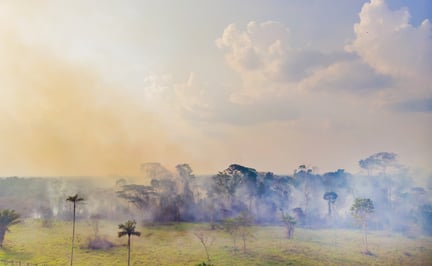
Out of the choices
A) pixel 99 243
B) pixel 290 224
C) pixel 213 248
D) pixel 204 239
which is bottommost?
pixel 213 248

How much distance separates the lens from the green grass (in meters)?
22.2

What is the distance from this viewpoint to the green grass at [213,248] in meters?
22.2

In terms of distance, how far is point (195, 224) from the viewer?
99.7ft

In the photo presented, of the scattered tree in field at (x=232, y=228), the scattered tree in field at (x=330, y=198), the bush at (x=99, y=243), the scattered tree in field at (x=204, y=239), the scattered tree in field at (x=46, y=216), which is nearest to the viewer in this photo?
the bush at (x=99, y=243)

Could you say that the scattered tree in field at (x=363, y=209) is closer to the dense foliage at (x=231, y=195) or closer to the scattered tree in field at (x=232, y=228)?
the dense foliage at (x=231, y=195)

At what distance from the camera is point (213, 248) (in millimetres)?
23891

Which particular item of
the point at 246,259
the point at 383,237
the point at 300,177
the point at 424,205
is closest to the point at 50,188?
the point at 246,259

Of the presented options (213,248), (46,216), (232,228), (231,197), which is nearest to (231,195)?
(231,197)

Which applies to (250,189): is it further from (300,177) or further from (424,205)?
(424,205)

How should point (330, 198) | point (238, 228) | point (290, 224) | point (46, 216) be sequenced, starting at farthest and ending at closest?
1. point (330, 198)
2. point (46, 216)
3. point (290, 224)
4. point (238, 228)

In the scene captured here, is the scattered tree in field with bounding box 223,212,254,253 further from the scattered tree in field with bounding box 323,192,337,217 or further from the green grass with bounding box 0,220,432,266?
the scattered tree in field with bounding box 323,192,337,217

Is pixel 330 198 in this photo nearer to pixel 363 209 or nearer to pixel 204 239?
pixel 363 209

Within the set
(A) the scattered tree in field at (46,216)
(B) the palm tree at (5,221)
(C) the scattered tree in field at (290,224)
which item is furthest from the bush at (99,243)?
(C) the scattered tree in field at (290,224)

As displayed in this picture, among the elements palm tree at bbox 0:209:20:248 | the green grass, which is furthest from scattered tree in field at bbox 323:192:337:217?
palm tree at bbox 0:209:20:248
